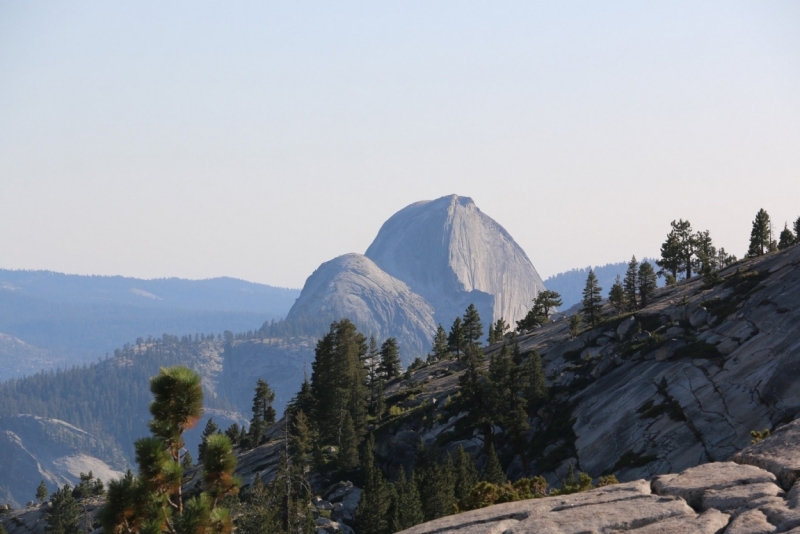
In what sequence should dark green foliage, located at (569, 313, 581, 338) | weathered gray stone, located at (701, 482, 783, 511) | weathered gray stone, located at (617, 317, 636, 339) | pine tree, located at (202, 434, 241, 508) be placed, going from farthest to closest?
dark green foliage, located at (569, 313, 581, 338), weathered gray stone, located at (617, 317, 636, 339), pine tree, located at (202, 434, 241, 508), weathered gray stone, located at (701, 482, 783, 511)

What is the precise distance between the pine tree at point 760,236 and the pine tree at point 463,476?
73.3m

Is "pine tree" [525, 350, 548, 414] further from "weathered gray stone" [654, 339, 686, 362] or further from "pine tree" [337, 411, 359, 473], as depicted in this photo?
"pine tree" [337, 411, 359, 473]

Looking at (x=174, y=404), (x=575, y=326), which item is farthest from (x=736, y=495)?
(x=575, y=326)

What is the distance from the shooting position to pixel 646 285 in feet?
374

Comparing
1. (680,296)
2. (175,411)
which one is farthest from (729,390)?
(175,411)

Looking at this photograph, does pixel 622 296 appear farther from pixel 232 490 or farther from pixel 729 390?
pixel 232 490

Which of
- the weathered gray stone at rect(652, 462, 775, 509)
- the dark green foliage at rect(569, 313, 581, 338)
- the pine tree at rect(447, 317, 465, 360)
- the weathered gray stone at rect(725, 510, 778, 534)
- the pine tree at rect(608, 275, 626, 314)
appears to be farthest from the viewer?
the pine tree at rect(447, 317, 465, 360)

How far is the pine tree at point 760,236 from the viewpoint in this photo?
419 ft

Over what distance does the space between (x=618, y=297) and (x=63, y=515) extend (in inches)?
3511

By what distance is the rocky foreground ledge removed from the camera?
20.5 m

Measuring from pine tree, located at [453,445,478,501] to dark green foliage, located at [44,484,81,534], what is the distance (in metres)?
65.5

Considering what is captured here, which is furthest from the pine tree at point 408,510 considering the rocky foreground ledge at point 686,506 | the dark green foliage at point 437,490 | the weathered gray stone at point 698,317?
the rocky foreground ledge at point 686,506

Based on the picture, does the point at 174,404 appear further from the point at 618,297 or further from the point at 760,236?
the point at 760,236

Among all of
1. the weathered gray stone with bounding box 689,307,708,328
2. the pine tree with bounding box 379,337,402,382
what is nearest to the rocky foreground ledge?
the weathered gray stone with bounding box 689,307,708,328
